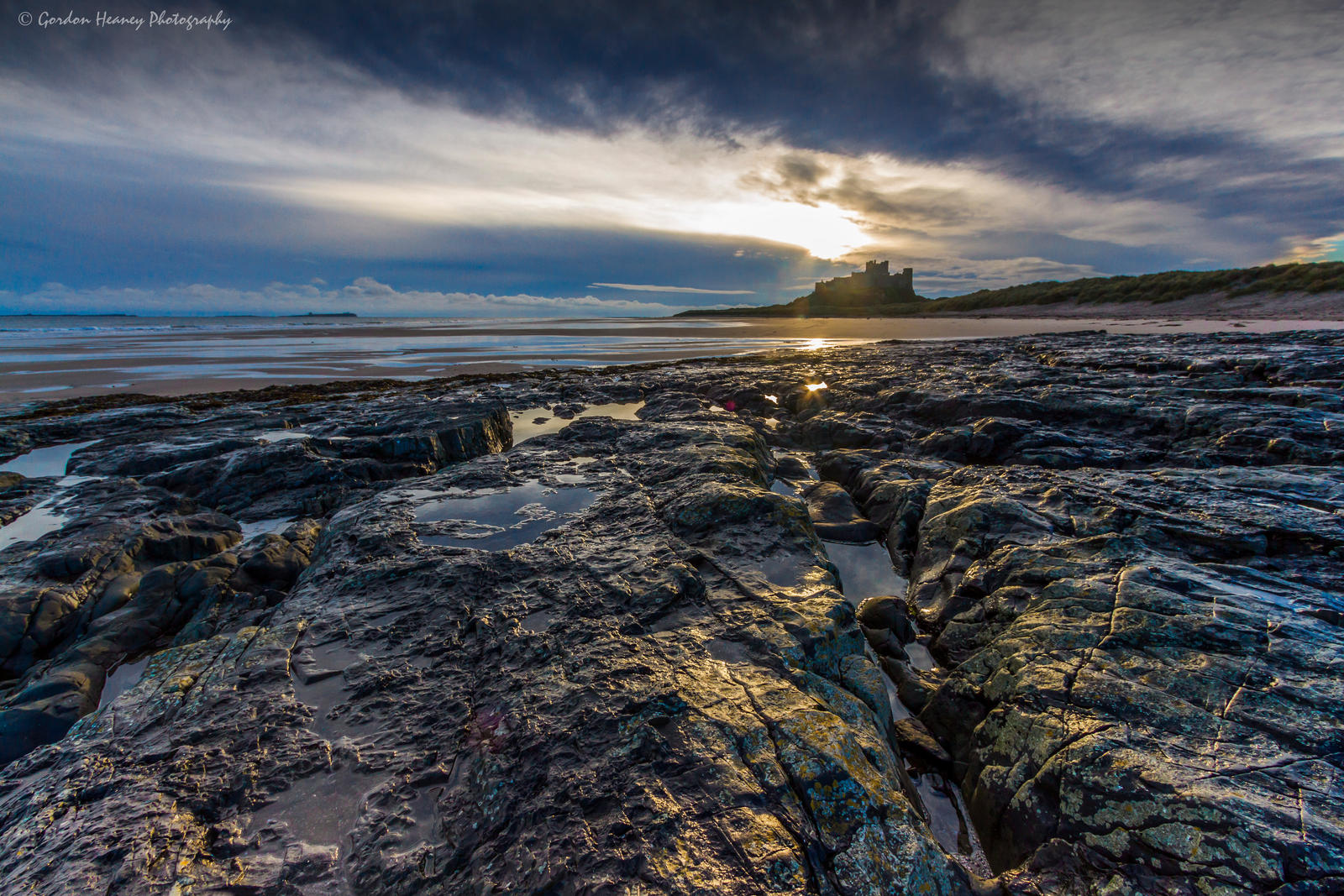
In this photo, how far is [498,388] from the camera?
17250 millimetres

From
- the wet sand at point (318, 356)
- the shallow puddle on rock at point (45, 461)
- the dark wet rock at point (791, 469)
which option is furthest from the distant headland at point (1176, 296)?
the shallow puddle on rock at point (45, 461)

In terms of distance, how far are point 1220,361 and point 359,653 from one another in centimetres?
1939

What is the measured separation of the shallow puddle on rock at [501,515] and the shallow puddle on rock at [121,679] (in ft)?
8.43

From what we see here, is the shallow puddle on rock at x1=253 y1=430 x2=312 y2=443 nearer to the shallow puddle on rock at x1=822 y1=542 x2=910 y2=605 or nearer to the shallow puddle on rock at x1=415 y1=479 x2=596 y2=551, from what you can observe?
the shallow puddle on rock at x1=415 y1=479 x2=596 y2=551

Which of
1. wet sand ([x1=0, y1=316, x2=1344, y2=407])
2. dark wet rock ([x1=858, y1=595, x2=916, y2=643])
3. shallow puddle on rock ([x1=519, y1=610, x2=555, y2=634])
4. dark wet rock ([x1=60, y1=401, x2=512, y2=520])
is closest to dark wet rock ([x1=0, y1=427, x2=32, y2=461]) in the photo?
dark wet rock ([x1=60, y1=401, x2=512, y2=520])

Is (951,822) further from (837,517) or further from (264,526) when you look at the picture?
(264,526)

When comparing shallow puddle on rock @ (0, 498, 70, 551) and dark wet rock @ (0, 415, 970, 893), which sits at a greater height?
dark wet rock @ (0, 415, 970, 893)

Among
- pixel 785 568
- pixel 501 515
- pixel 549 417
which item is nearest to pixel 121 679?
pixel 501 515

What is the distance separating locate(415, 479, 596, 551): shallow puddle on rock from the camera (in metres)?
5.24

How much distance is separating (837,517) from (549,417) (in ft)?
29.3

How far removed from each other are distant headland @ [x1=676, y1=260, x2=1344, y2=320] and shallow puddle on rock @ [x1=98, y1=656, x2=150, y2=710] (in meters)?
57.9

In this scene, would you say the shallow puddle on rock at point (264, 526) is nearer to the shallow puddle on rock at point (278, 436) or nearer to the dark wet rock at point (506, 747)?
the shallow puddle on rock at point (278, 436)

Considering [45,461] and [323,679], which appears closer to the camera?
[323,679]

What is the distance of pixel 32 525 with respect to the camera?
6.80m
